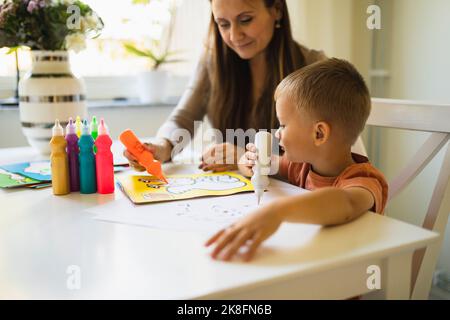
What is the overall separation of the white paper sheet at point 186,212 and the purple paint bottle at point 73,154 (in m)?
0.13

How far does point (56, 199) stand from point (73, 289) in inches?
17.0

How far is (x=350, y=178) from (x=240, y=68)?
2.35ft

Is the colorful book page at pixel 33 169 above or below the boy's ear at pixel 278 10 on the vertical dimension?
below

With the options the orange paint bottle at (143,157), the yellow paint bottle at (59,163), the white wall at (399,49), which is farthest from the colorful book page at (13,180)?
the white wall at (399,49)

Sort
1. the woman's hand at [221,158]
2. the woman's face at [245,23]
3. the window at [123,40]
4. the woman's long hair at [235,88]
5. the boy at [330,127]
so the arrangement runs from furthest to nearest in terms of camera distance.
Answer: the window at [123,40]
the woman's long hair at [235,88]
the woman's face at [245,23]
the woman's hand at [221,158]
the boy at [330,127]

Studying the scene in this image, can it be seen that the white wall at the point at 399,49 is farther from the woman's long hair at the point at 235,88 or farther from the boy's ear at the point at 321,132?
the boy's ear at the point at 321,132

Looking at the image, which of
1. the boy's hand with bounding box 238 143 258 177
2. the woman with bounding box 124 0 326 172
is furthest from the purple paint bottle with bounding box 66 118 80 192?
the boy's hand with bounding box 238 143 258 177

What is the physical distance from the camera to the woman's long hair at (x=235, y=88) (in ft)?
4.61

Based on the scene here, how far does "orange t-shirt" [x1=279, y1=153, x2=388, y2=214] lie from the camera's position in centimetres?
81

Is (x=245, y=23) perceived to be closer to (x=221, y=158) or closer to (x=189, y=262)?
(x=221, y=158)

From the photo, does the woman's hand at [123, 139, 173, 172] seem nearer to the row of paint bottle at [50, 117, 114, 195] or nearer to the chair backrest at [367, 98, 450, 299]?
the row of paint bottle at [50, 117, 114, 195]

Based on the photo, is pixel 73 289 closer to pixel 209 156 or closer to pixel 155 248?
pixel 155 248

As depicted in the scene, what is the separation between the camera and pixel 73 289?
20.6 inches

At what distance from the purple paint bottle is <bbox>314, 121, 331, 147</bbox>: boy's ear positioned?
484mm
